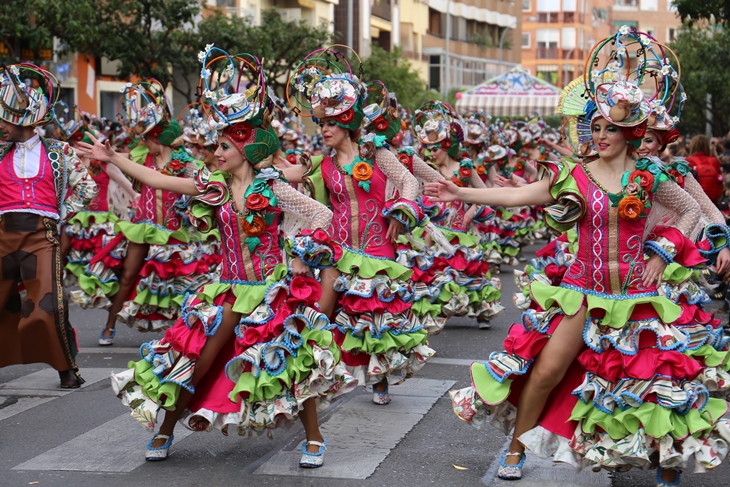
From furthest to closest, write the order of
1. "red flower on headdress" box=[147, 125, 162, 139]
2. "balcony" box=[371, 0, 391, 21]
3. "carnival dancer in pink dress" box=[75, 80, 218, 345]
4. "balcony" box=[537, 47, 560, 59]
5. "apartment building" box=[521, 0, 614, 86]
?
"balcony" box=[537, 47, 560, 59]
"apartment building" box=[521, 0, 614, 86]
"balcony" box=[371, 0, 391, 21]
"red flower on headdress" box=[147, 125, 162, 139]
"carnival dancer in pink dress" box=[75, 80, 218, 345]

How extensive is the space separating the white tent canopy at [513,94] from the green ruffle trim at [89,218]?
1105 inches

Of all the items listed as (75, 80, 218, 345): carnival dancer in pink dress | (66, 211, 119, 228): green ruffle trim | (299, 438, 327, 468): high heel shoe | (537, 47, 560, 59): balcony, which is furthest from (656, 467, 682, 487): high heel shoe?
(537, 47, 560, 59): balcony

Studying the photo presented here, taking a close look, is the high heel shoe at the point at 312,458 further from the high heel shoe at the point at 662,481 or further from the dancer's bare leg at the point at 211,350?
the high heel shoe at the point at 662,481

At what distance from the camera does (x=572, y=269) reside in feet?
18.9

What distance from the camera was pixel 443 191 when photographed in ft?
19.0

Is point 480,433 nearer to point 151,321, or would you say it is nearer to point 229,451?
point 229,451


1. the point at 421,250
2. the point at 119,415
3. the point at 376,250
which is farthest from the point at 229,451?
the point at 421,250

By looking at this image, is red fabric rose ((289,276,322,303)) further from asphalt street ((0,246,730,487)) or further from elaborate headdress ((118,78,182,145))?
elaborate headdress ((118,78,182,145))

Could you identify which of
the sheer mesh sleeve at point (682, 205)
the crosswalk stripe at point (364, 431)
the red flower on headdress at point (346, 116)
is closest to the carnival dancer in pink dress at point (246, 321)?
the crosswalk stripe at point (364, 431)

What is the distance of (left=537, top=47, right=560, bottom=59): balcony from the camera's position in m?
103

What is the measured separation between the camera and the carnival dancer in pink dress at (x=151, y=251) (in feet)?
33.2

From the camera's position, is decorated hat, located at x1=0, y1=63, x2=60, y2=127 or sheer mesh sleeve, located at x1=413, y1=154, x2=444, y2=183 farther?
sheer mesh sleeve, located at x1=413, y1=154, x2=444, y2=183

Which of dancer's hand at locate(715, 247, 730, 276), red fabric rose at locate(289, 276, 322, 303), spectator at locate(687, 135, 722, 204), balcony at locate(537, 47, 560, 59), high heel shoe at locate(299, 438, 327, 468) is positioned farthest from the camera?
balcony at locate(537, 47, 560, 59)

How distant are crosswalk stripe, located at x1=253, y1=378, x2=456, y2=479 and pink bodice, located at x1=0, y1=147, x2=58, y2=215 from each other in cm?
267
